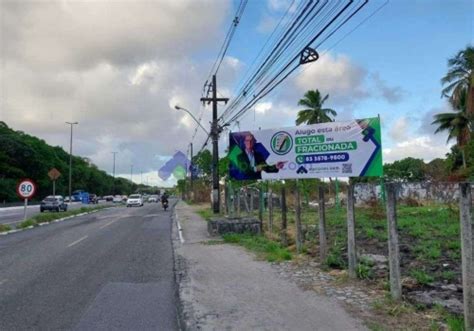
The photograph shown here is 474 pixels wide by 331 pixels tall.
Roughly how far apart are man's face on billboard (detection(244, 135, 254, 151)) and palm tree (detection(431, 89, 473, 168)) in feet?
132

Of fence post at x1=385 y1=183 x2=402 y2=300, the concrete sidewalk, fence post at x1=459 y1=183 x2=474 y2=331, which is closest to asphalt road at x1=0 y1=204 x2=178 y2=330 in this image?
the concrete sidewalk

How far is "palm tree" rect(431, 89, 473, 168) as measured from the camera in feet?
168

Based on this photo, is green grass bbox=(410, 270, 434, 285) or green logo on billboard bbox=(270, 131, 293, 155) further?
green logo on billboard bbox=(270, 131, 293, 155)

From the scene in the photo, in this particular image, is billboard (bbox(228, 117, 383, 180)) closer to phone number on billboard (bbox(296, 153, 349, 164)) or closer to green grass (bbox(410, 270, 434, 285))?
phone number on billboard (bbox(296, 153, 349, 164))

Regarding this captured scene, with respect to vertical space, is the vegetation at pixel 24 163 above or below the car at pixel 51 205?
above

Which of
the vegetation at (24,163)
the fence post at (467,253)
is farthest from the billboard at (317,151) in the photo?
the vegetation at (24,163)

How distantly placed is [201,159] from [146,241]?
52424mm

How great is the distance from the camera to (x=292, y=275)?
10.1 m

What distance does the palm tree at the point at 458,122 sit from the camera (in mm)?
51247

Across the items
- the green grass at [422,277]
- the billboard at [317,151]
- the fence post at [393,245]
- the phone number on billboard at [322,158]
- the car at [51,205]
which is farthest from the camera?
the car at [51,205]

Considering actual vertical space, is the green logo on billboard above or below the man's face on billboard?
below

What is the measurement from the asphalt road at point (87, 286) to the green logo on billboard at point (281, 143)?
4.16 meters

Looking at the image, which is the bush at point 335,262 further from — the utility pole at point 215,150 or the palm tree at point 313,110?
the palm tree at point 313,110

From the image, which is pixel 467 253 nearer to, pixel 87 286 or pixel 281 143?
pixel 87 286
